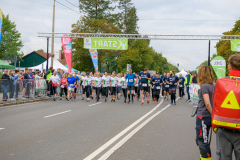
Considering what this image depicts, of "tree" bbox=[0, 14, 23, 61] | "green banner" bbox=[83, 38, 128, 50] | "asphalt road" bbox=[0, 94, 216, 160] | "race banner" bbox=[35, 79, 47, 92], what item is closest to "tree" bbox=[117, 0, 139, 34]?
"tree" bbox=[0, 14, 23, 61]

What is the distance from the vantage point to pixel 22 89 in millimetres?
17984

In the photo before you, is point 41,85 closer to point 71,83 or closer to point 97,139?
point 71,83

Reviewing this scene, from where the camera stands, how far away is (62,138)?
7211mm

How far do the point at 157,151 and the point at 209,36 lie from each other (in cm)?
2250

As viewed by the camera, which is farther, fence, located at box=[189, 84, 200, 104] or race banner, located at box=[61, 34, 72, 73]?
race banner, located at box=[61, 34, 72, 73]

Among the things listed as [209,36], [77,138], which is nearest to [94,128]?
[77,138]

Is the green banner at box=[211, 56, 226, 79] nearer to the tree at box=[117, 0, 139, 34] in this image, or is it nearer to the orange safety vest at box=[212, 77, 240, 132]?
the orange safety vest at box=[212, 77, 240, 132]

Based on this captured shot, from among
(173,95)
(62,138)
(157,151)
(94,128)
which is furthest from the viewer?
(173,95)

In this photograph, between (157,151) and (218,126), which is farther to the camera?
(157,151)

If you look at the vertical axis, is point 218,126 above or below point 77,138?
above

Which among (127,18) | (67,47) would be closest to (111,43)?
(67,47)

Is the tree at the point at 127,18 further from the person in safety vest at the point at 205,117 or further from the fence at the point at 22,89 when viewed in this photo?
the person in safety vest at the point at 205,117

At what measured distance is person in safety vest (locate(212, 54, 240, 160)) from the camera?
3.48 m

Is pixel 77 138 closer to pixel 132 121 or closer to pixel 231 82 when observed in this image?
pixel 132 121
